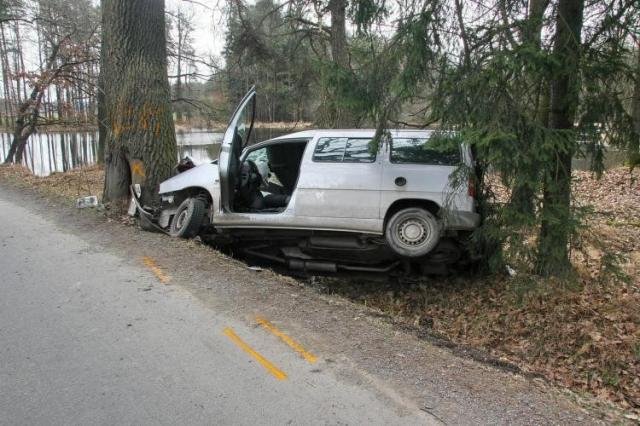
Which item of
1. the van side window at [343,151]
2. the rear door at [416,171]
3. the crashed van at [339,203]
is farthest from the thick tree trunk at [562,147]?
the van side window at [343,151]

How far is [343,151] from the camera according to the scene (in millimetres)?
6410

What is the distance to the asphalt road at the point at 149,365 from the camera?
3094mm

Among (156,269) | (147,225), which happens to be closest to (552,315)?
(156,269)

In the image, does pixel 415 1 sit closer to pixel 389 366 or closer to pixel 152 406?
pixel 389 366

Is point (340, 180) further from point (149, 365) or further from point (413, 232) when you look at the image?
point (149, 365)

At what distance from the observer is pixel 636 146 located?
16.3ft

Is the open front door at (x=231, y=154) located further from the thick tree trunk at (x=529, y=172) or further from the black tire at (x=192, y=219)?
the thick tree trunk at (x=529, y=172)

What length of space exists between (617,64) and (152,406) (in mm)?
5138

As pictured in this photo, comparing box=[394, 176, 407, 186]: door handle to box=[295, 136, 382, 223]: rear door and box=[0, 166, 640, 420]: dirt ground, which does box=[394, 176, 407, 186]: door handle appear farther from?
box=[0, 166, 640, 420]: dirt ground

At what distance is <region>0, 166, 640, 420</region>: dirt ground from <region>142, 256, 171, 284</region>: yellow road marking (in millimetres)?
1888

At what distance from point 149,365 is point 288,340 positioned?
112cm

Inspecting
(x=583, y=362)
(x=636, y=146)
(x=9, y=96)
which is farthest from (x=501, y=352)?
(x=9, y=96)

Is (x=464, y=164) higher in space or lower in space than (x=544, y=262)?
higher

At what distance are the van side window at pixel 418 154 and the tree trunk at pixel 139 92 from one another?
189 inches
